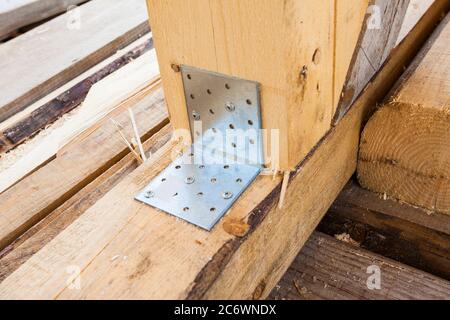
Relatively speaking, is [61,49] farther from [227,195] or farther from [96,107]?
[227,195]

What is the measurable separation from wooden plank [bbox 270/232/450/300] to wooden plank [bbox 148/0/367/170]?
0.83 feet

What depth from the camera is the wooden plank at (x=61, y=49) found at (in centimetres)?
174

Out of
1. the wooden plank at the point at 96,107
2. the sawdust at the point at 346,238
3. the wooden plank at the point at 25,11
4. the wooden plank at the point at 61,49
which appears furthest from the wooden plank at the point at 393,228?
the wooden plank at the point at 25,11

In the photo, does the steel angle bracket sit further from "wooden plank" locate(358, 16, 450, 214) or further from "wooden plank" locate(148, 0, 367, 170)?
"wooden plank" locate(358, 16, 450, 214)

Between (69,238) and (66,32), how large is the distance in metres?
1.62

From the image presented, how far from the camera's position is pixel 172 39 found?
0.84 meters

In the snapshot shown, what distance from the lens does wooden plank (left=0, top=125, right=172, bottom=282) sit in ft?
Answer: 3.25

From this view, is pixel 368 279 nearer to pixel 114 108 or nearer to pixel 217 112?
pixel 217 112

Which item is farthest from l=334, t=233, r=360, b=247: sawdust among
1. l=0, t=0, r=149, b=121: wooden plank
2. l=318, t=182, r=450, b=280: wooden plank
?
l=0, t=0, r=149, b=121: wooden plank

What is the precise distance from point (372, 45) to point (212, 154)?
459 mm

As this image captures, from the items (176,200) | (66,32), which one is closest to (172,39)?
(176,200)

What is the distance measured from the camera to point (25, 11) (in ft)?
8.10

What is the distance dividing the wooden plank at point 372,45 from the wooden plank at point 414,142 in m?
0.09

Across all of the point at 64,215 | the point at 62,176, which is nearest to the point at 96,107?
the point at 62,176
